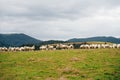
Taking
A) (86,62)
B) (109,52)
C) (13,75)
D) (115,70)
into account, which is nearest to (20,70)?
(13,75)

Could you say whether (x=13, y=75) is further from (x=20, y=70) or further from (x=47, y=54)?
(x=47, y=54)

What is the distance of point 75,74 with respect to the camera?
4675 centimetres

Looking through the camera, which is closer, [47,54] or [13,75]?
[13,75]

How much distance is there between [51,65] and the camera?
53.4 m

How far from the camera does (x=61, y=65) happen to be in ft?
172

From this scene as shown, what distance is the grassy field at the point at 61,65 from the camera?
151ft

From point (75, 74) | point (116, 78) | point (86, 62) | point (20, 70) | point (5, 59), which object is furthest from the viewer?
point (5, 59)

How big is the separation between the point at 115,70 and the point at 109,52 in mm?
14407

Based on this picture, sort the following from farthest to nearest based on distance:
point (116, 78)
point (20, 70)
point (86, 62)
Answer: point (86, 62) → point (20, 70) → point (116, 78)

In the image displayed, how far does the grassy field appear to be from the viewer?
151 ft

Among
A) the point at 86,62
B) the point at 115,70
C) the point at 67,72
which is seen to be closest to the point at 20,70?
the point at 67,72

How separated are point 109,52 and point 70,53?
26.6ft

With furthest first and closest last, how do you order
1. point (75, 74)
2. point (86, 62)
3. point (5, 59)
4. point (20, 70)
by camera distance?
point (5, 59) → point (86, 62) → point (20, 70) → point (75, 74)

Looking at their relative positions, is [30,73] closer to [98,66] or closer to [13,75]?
[13,75]
